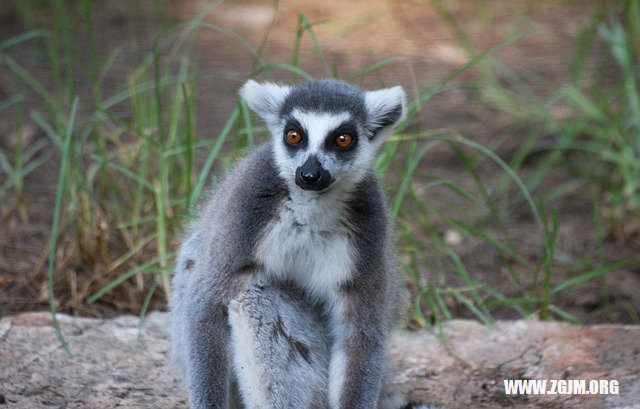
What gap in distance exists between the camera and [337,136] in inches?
156

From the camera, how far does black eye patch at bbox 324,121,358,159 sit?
3945 millimetres

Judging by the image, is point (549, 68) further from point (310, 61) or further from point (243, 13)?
point (243, 13)

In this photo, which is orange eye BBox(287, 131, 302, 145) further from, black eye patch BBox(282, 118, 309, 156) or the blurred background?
the blurred background

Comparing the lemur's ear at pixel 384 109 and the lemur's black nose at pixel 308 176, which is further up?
the lemur's ear at pixel 384 109

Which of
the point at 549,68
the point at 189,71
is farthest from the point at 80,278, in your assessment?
the point at 549,68

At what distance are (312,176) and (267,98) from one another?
690 millimetres

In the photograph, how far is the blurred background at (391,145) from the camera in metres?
5.92

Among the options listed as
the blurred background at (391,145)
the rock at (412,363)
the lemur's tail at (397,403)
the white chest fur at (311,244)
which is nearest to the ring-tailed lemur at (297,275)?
the white chest fur at (311,244)

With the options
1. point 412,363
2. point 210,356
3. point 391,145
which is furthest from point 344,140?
point 391,145

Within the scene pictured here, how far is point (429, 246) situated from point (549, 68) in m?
4.45

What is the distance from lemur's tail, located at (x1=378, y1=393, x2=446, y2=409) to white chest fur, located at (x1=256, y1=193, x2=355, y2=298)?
0.81m

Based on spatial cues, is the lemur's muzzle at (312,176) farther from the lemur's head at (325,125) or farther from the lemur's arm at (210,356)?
the lemur's arm at (210,356)

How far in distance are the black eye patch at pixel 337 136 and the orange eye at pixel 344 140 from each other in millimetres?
11

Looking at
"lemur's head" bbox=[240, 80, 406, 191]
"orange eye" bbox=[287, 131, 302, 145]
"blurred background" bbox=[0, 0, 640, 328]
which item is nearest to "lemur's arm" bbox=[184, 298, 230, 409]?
"lemur's head" bbox=[240, 80, 406, 191]
